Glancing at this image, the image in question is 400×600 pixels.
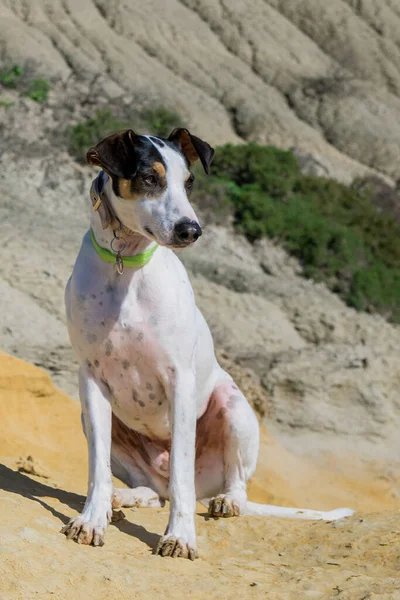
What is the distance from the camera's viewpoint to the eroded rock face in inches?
1070

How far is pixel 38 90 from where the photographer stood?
24719 millimetres

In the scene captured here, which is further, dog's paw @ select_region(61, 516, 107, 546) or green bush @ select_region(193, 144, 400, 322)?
green bush @ select_region(193, 144, 400, 322)

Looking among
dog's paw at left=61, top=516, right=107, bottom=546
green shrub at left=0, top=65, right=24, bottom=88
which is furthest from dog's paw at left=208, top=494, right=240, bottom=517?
green shrub at left=0, top=65, right=24, bottom=88

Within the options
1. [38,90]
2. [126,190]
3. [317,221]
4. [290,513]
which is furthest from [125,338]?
[38,90]

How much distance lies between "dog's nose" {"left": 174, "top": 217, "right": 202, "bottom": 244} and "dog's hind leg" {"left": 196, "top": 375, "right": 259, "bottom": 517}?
1.83 metres

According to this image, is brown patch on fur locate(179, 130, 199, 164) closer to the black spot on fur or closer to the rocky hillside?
the black spot on fur

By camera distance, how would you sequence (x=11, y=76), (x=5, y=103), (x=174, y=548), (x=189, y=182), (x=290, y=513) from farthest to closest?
(x=11, y=76)
(x=5, y=103)
(x=290, y=513)
(x=189, y=182)
(x=174, y=548)

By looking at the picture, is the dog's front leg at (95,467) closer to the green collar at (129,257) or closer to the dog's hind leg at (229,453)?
the green collar at (129,257)

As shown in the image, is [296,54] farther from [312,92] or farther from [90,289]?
[90,289]

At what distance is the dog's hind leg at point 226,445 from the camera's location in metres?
6.47

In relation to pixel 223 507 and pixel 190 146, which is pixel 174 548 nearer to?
pixel 223 507

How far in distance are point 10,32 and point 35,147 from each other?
7331 mm

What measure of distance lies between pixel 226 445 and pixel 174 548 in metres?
1.53

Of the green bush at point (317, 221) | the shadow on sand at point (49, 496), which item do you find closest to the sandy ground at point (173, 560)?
the shadow on sand at point (49, 496)
